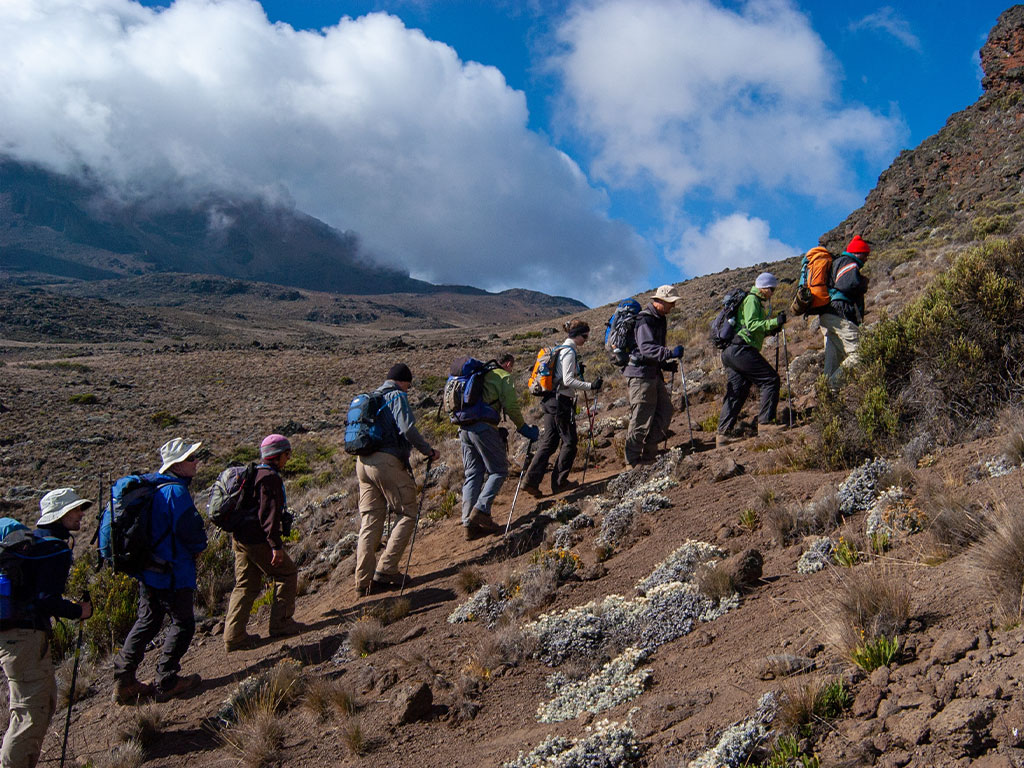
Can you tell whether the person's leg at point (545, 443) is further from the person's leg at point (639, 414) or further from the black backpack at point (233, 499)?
the black backpack at point (233, 499)

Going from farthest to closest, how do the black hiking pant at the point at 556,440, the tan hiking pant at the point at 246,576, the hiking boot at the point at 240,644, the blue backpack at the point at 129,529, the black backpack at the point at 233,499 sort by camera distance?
the black hiking pant at the point at 556,440 → the hiking boot at the point at 240,644 → the tan hiking pant at the point at 246,576 → the black backpack at the point at 233,499 → the blue backpack at the point at 129,529

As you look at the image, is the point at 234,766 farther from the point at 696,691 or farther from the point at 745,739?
the point at 745,739

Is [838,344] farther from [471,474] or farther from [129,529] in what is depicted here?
[129,529]

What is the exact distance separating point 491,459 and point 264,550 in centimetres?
254

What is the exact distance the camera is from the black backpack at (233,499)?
595 centimetres

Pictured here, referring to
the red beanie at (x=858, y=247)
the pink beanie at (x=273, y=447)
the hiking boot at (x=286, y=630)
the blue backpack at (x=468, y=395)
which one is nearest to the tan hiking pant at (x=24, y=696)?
the pink beanie at (x=273, y=447)

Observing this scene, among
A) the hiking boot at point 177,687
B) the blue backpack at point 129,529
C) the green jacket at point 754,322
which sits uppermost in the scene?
the green jacket at point 754,322

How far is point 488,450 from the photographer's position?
7.57m

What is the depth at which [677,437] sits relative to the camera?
32.2 feet

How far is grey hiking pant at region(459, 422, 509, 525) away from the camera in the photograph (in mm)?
7559

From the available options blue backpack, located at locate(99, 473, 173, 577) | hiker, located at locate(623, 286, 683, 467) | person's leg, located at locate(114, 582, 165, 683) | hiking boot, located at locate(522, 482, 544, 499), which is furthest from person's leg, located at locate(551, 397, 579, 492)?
person's leg, located at locate(114, 582, 165, 683)

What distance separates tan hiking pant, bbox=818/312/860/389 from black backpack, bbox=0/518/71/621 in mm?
7358

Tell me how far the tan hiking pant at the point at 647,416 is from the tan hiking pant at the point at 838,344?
1836mm

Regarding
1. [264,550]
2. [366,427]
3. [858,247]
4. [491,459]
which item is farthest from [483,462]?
[858,247]
